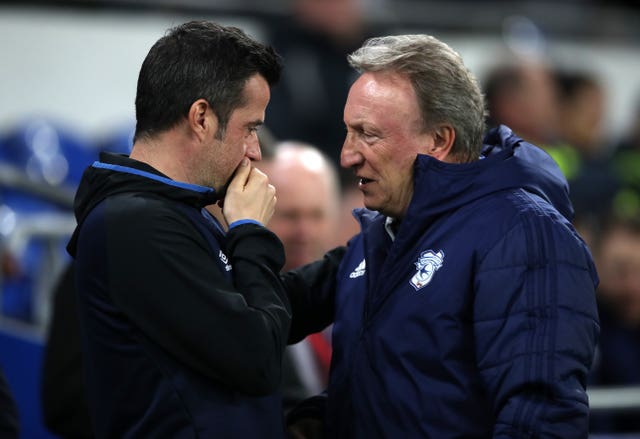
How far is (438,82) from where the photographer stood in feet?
8.02

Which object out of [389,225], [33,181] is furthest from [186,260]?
[33,181]

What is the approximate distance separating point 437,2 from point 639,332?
4062mm

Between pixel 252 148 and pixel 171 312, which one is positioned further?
pixel 252 148

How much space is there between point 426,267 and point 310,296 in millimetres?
444

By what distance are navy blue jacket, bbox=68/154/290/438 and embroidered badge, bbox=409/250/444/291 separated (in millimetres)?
321

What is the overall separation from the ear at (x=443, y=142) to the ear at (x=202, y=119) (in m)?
0.53

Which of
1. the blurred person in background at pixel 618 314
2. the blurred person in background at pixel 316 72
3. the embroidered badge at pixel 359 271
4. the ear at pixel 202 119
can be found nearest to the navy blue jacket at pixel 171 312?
the ear at pixel 202 119

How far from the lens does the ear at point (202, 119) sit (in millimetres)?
2289

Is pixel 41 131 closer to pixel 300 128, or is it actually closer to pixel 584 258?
pixel 300 128

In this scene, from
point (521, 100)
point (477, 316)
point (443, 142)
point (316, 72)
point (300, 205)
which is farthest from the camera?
point (316, 72)

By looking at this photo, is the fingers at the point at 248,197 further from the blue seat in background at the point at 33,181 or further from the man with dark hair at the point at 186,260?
the blue seat in background at the point at 33,181

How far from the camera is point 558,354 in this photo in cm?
218

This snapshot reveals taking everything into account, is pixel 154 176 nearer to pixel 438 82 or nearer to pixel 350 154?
pixel 350 154

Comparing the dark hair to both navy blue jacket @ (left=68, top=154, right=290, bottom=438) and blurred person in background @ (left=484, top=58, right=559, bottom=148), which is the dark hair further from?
blurred person in background @ (left=484, top=58, right=559, bottom=148)
